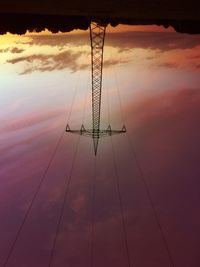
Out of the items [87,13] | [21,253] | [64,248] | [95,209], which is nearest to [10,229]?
[21,253]

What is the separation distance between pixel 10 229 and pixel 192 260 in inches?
437

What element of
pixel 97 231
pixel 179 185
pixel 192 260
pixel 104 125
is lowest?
pixel 192 260

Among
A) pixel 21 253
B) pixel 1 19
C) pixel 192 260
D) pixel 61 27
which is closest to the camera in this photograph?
pixel 1 19

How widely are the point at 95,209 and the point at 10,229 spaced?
5362mm

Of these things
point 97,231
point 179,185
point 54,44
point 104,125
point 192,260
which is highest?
point 54,44

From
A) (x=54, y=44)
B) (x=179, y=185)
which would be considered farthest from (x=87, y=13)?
(x=179, y=185)

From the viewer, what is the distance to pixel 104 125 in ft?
77.7

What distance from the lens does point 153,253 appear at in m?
27.1

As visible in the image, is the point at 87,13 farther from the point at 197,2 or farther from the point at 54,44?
the point at 54,44

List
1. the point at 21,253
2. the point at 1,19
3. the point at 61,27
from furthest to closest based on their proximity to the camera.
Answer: the point at 21,253, the point at 61,27, the point at 1,19

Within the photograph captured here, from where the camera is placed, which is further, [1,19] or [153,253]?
[153,253]

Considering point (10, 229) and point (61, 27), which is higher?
point (61, 27)

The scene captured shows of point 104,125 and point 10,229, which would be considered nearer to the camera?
point 104,125

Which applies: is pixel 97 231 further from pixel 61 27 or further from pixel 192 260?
pixel 61 27
